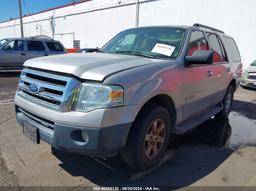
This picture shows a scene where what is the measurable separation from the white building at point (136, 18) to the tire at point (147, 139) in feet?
42.6

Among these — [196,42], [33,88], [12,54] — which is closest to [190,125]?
[196,42]

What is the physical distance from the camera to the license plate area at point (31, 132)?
2969 mm

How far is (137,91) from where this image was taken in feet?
9.32

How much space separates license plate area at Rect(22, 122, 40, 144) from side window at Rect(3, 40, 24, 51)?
991 centimetres

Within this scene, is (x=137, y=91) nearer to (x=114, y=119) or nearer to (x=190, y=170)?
(x=114, y=119)

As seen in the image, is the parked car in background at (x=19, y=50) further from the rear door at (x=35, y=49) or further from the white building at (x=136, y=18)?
the white building at (x=136, y=18)

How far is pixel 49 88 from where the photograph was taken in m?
2.92

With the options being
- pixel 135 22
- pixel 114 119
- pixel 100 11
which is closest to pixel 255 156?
pixel 114 119

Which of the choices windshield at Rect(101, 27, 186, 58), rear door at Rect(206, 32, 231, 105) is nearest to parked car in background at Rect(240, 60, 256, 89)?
rear door at Rect(206, 32, 231, 105)

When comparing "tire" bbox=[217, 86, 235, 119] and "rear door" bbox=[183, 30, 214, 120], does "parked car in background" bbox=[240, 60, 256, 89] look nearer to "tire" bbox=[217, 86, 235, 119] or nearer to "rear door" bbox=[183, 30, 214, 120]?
"tire" bbox=[217, 86, 235, 119]

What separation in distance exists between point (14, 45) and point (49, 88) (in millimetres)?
10416

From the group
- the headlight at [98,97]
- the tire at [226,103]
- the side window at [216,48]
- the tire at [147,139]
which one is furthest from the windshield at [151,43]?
the tire at [226,103]

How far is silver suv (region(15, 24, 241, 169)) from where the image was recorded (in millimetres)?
2652

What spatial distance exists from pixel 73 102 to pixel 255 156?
2965mm
